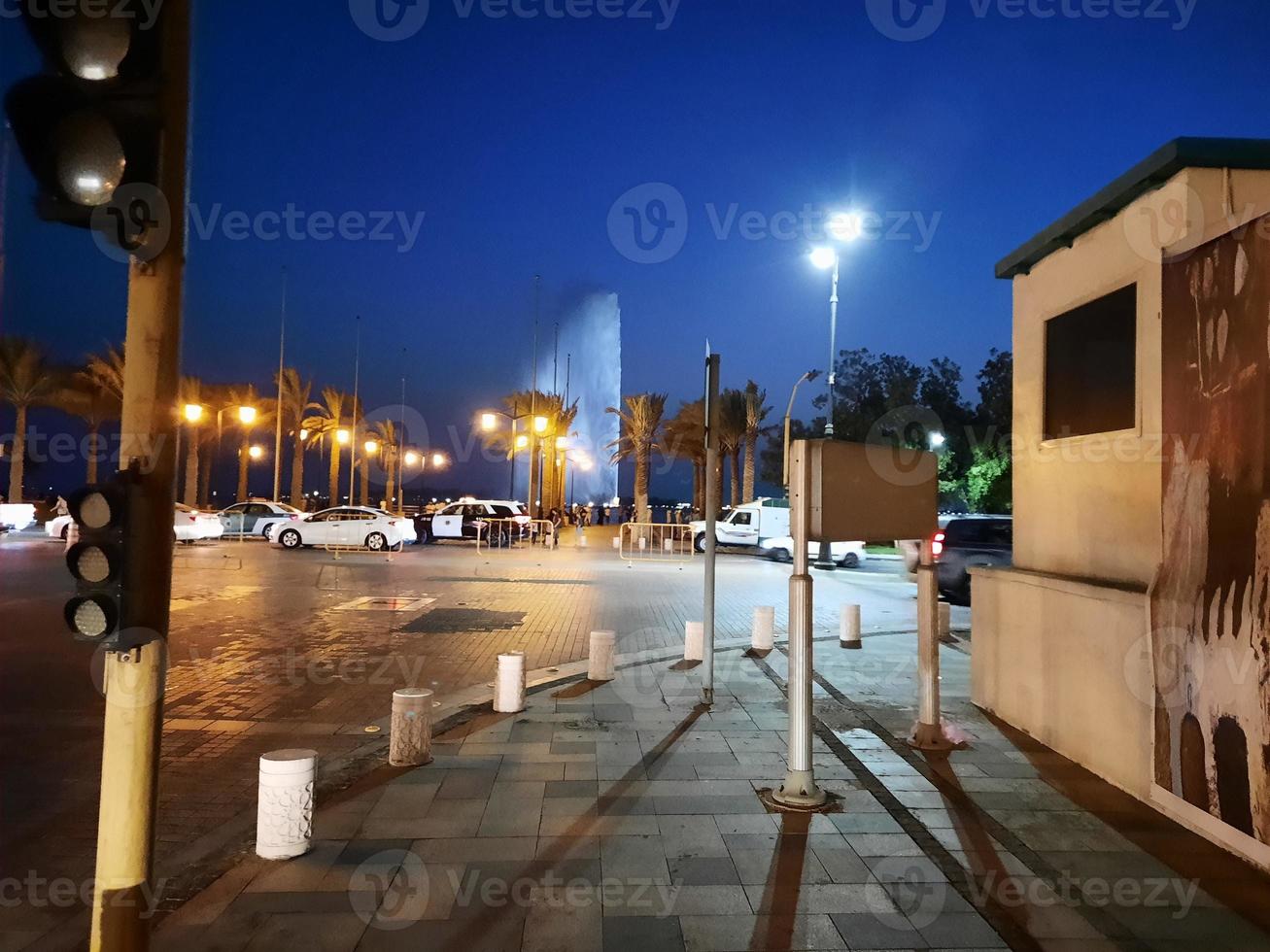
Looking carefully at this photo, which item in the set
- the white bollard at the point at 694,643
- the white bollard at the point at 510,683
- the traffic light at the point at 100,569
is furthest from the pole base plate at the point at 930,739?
the traffic light at the point at 100,569

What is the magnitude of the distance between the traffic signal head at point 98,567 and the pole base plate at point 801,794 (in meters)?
3.96

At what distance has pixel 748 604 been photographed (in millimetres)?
16422

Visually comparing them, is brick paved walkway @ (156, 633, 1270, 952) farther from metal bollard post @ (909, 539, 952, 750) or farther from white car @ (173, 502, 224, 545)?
white car @ (173, 502, 224, 545)

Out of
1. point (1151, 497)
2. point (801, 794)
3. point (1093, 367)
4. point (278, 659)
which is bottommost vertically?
point (278, 659)

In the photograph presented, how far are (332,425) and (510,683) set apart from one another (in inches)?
1880

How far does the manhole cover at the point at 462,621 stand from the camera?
12539 mm

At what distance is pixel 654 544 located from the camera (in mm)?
35000

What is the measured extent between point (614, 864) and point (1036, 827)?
2.53 m

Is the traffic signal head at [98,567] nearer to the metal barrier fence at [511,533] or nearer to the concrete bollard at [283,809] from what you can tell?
the concrete bollard at [283,809]

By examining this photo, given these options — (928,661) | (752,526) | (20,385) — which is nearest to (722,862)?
(928,661)

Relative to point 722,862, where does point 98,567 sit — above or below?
above

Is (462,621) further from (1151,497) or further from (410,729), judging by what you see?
(1151,497)

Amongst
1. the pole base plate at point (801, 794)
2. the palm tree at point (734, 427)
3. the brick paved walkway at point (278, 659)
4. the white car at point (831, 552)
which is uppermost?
the palm tree at point (734, 427)

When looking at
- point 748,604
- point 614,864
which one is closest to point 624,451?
point 748,604
